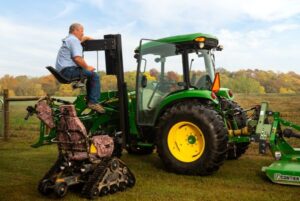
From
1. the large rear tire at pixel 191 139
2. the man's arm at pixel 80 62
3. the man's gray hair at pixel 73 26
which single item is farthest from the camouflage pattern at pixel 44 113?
the large rear tire at pixel 191 139

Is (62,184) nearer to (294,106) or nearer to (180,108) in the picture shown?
(180,108)

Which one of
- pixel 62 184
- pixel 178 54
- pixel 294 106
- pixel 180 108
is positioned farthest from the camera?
pixel 294 106

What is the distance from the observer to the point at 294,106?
1697cm

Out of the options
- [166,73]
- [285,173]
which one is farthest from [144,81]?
[285,173]

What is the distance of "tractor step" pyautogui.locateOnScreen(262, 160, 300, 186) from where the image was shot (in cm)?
575

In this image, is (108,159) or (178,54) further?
(178,54)

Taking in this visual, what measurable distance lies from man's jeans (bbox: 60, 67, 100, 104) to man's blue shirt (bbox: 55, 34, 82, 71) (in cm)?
8

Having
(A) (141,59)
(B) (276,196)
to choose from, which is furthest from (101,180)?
(A) (141,59)

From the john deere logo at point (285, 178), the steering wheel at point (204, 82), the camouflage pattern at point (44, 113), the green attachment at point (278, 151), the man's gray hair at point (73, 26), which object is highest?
the man's gray hair at point (73, 26)

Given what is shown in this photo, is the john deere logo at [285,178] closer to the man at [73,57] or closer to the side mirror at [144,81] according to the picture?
the side mirror at [144,81]

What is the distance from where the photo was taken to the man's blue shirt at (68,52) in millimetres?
6098

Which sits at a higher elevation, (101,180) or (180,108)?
(180,108)

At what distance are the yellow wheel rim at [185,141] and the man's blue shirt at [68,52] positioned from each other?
199cm

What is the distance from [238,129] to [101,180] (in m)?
2.93
